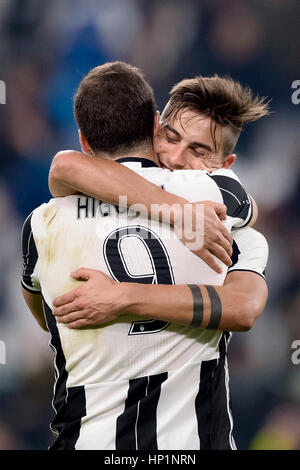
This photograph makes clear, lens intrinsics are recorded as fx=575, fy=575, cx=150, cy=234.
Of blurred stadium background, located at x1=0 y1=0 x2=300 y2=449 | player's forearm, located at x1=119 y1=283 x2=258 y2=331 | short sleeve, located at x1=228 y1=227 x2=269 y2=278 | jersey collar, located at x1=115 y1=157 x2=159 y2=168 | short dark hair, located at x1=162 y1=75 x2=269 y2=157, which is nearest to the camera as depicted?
player's forearm, located at x1=119 y1=283 x2=258 y2=331

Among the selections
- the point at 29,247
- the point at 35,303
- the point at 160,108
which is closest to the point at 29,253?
the point at 29,247

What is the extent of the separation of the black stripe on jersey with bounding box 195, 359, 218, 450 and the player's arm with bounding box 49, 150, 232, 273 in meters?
0.25

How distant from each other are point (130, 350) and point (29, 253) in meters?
0.38

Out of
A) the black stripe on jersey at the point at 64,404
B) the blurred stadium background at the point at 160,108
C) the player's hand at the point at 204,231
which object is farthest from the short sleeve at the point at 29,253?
the blurred stadium background at the point at 160,108

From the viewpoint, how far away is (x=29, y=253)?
149 centimetres

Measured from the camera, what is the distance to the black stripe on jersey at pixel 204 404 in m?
1.38

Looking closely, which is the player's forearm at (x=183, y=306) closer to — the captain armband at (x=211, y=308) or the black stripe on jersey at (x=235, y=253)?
the captain armband at (x=211, y=308)

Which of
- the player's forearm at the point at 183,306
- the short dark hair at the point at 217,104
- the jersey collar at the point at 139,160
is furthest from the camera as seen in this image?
the short dark hair at the point at 217,104

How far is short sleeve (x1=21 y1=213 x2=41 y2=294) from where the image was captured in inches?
57.7

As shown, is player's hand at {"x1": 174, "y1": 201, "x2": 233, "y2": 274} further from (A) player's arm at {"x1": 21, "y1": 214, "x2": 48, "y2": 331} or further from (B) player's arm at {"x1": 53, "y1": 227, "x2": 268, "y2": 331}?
(A) player's arm at {"x1": 21, "y1": 214, "x2": 48, "y2": 331}

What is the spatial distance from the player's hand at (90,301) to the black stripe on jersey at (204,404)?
0.27 m

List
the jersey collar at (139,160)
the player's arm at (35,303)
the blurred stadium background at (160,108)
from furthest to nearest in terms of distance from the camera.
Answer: the blurred stadium background at (160,108) < the player's arm at (35,303) < the jersey collar at (139,160)

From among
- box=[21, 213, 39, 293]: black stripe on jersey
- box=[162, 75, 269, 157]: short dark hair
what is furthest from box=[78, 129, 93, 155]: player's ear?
box=[162, 75, 269, 157]: short dark hair
